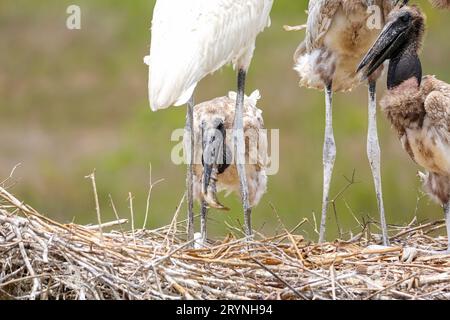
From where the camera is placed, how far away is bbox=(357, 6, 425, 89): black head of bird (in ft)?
26.0

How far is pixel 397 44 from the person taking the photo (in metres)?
7.98

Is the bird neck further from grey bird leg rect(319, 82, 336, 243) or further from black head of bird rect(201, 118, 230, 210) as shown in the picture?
Result: black head of bird rect(201, 118, 230, 210)

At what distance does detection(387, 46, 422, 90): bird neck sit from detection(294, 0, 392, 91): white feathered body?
0.29 m

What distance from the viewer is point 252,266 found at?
6816 mm

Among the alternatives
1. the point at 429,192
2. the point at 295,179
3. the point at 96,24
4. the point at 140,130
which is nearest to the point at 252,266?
the point at 429,192

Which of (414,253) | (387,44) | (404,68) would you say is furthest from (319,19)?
(414,253)

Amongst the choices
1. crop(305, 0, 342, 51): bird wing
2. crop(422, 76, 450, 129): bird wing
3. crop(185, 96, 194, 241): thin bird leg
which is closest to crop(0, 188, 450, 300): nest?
crop(185, 96, 194, 241): thin bird leg

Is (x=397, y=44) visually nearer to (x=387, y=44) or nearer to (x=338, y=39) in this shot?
(x=387, y=44)

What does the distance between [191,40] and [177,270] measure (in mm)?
1339

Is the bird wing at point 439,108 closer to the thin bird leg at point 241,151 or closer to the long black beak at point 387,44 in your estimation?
the long black beak at point 387,44

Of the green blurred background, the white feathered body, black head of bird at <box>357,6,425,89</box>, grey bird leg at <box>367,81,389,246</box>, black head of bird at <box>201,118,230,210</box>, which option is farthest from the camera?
the green blurred background

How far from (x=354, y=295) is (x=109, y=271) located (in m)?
1.10

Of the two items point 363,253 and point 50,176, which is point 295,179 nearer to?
point 50,176
